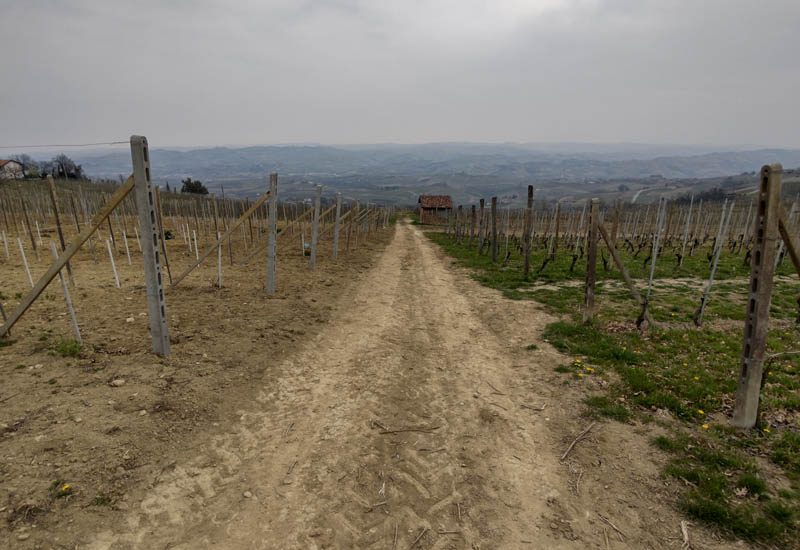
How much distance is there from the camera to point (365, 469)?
3.62 metres

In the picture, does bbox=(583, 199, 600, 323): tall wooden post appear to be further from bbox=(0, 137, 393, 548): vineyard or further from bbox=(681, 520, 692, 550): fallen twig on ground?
bbox=(0, 137, 393, 548): vineyard

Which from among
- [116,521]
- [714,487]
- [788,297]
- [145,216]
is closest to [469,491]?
[714,487]

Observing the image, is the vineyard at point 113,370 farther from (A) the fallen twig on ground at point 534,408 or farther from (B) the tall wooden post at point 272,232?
(A) the fallen twig on ground at point 534,408

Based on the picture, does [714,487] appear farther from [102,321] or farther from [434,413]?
[102,321]

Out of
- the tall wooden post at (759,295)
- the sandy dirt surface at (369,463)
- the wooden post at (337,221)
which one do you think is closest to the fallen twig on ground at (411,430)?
the sandy dirt surface at (369,463)

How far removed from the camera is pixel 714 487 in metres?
3.36

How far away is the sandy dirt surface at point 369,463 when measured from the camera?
9.58ft

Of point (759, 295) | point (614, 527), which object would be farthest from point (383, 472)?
point (759, 295)

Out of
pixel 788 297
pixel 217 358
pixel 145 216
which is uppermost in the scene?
pixel 145 216

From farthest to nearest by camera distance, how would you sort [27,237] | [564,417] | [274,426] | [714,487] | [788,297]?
[27,237] < [788,297] < [564,417] < [274,426] < [714,487]

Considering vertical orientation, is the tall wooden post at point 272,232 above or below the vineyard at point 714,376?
above

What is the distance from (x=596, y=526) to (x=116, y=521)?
3.77 m

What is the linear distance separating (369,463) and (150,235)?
A: 3889mm

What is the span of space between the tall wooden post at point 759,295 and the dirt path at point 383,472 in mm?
1457
